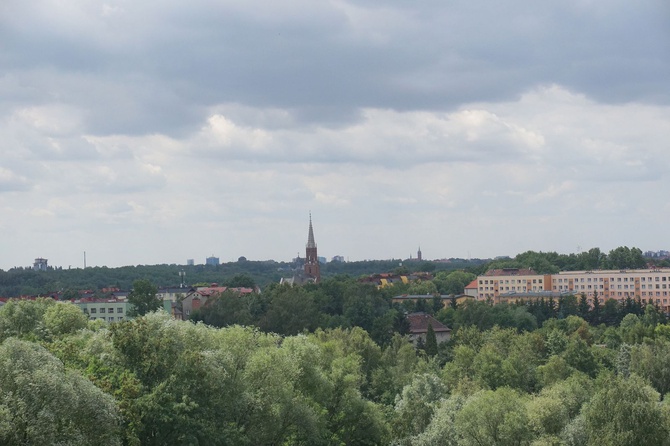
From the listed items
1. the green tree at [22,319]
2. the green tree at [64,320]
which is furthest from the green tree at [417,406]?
the green tree at [22,319]

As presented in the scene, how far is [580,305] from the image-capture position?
175 m

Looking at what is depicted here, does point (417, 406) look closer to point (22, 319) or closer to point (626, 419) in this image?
point (626, 419)

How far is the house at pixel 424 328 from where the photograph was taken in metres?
148

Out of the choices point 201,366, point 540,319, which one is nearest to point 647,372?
point 201,366

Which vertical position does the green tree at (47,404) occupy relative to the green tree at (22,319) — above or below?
below

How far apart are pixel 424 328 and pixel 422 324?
2040mm

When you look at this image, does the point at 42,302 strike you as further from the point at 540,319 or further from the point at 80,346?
the point at 540,319

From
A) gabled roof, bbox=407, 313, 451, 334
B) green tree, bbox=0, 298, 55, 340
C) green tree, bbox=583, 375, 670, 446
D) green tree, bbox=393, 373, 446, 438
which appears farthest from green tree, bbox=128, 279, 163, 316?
green tree, bbox=583, 375, 670, 446

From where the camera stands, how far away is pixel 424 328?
151625 millimetres

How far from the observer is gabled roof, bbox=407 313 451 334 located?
492 feet

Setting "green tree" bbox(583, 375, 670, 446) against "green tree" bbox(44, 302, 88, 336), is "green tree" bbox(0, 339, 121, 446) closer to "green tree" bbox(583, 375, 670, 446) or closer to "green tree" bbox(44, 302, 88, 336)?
"green tree" bbox(583, 375, 670, 446)

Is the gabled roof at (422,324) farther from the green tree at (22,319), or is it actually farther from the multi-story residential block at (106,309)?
the green tree at (22,319)

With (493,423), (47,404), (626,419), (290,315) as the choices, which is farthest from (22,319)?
(290,315)

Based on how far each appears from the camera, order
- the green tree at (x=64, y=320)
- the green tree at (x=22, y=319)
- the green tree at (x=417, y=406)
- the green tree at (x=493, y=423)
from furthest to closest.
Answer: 1. the green tree at (x=64, y=320)
2. the green tree at (x=22, y=319)
3. the green tree at (x=417, y=406)
4. the green tree at (x=493, y=423)
